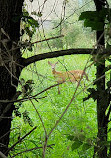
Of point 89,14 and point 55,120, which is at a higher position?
point 89,14

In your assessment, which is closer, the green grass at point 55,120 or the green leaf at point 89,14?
the green leaf at point 89,14

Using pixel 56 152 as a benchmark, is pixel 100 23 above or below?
above

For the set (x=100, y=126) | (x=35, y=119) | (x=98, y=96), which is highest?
(x=98, y=96)

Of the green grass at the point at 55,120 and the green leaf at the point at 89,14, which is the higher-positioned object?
the green leaf at the point at 89,14

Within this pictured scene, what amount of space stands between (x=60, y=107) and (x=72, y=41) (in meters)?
4.79

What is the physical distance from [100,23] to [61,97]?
372cm

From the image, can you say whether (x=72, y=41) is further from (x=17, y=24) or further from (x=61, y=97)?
(x=17, y=24)

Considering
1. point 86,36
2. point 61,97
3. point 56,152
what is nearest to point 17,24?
point 56,152

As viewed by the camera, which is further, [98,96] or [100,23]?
[98,96]

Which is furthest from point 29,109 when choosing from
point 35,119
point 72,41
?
point 72,41

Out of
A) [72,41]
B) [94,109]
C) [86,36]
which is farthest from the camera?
[86,36]

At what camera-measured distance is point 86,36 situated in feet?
30.8

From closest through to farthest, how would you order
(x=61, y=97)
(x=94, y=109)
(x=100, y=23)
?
(x=100, y=23) < (x=94, y=109) < (x=61, y=97)

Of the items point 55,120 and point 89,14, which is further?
point 55,120
